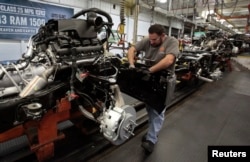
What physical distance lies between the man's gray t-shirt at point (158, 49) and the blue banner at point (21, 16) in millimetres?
3923

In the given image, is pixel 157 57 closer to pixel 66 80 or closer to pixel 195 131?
pixel 66 80

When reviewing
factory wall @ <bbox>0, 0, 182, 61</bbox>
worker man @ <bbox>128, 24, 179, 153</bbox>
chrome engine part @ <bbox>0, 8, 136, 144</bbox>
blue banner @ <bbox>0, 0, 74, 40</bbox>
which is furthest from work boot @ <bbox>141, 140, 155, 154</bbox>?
blue banner @ <bbox>0, 0, 74, 40</bbox>

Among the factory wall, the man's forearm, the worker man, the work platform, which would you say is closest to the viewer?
the worker man

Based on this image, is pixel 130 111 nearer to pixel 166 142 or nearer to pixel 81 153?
pixel 81 153

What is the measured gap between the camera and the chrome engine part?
1.29 m

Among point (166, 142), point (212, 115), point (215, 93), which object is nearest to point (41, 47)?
point (166, 142)

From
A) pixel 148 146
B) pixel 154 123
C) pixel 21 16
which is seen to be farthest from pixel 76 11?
pixel 148 146

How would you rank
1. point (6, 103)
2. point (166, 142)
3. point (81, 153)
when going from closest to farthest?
point (6, 103) < point (81, 153) < point (166, 142)

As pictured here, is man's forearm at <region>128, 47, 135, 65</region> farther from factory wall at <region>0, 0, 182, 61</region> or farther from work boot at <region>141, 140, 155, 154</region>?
factory wall at <region>0, 0, 182, 61</region>

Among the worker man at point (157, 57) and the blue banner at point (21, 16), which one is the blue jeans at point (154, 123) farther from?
the blue banner at point (21, 16)

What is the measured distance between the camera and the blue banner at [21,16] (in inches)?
181

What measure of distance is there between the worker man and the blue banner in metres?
3.91

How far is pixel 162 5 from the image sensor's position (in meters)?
9.59

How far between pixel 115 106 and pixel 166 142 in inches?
46.4
